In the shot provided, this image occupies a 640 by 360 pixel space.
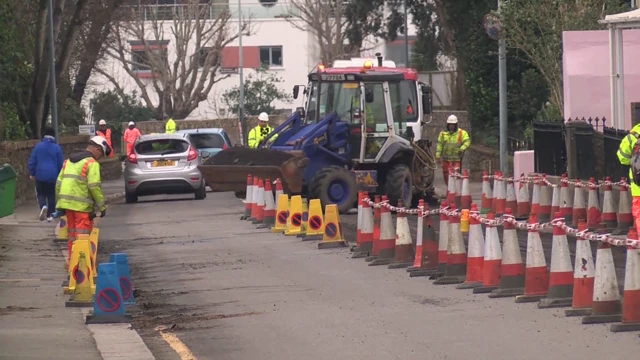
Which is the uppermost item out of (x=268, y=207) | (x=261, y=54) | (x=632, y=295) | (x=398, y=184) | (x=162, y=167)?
(x=261, y=54)

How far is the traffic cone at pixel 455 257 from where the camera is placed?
44.0 feet

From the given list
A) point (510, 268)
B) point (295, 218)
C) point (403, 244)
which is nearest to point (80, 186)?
point (403, 244)

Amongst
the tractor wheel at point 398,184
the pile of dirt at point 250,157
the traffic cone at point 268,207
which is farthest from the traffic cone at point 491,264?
the tractor wheel at point 398,184

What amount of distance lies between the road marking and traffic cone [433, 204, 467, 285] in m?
3.33

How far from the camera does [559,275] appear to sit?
37.0 feet

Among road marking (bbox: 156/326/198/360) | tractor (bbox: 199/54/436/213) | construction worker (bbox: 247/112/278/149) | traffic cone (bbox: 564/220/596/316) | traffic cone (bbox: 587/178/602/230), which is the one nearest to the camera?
road marking (bbox: 156/326/198/360)

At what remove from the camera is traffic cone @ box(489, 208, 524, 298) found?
12.1 metres

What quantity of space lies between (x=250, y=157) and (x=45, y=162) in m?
3.68

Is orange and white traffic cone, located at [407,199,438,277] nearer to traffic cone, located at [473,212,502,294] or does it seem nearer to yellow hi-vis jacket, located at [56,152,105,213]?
traffic cone, located at [473,212,502,294]

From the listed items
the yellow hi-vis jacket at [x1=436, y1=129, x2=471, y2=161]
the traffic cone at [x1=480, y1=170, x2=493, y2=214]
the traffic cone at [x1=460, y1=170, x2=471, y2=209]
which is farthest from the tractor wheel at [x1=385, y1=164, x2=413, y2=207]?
the yellow hi-vis jacket at [x1=436, y1=129, x2=471, y2=161]

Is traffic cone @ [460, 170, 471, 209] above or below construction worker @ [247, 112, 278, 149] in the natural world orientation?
below

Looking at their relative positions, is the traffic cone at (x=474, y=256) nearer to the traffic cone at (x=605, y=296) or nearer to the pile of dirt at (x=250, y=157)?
the traffic cone at (x=605, y=296)

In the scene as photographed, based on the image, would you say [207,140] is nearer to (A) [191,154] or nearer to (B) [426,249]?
(A) [191,154]

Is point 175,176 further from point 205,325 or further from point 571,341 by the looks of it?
point 571,341
